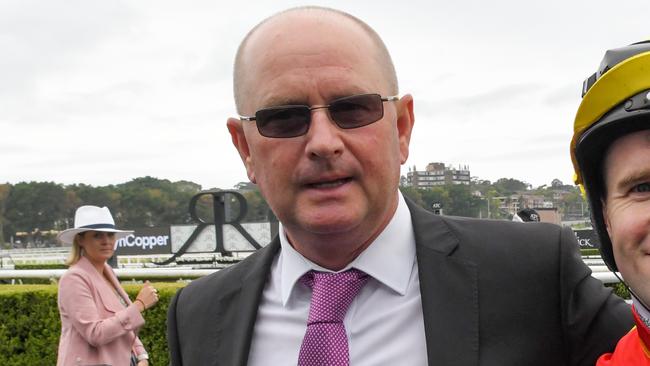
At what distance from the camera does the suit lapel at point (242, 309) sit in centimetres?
195

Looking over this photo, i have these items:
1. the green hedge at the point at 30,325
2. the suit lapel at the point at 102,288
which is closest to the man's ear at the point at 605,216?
the suit lapel at the point at 102,288

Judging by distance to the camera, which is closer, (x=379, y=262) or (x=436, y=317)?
(x=436, y=317)

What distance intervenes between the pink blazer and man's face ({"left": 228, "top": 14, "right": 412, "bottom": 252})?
2.93 metres

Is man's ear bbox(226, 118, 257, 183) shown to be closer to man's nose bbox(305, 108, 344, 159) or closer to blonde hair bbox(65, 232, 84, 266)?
man's nose bbox(305, 108, 344, 159)

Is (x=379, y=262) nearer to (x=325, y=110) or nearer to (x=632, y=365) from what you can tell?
(x=325, y=110)

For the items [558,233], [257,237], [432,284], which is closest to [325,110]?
[432,284]

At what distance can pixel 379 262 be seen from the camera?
1876mm

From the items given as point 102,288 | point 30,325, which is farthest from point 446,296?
point 30,325

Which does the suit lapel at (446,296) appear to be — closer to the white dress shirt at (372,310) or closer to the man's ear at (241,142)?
the white dress shirt at (372,310)

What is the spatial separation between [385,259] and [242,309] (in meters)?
0.47

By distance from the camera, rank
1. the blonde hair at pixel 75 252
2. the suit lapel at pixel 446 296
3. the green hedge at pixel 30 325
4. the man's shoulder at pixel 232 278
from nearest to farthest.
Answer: the suit lapel at pixel 446 296 < the man's shoulder at pixel 232 278 < the blonde hair at pixel 75 252 < the green hedge at pixel 30 325

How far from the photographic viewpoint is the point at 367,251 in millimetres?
1895

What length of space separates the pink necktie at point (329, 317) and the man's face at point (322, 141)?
5.1 inches

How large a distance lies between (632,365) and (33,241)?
78980 millimetres
